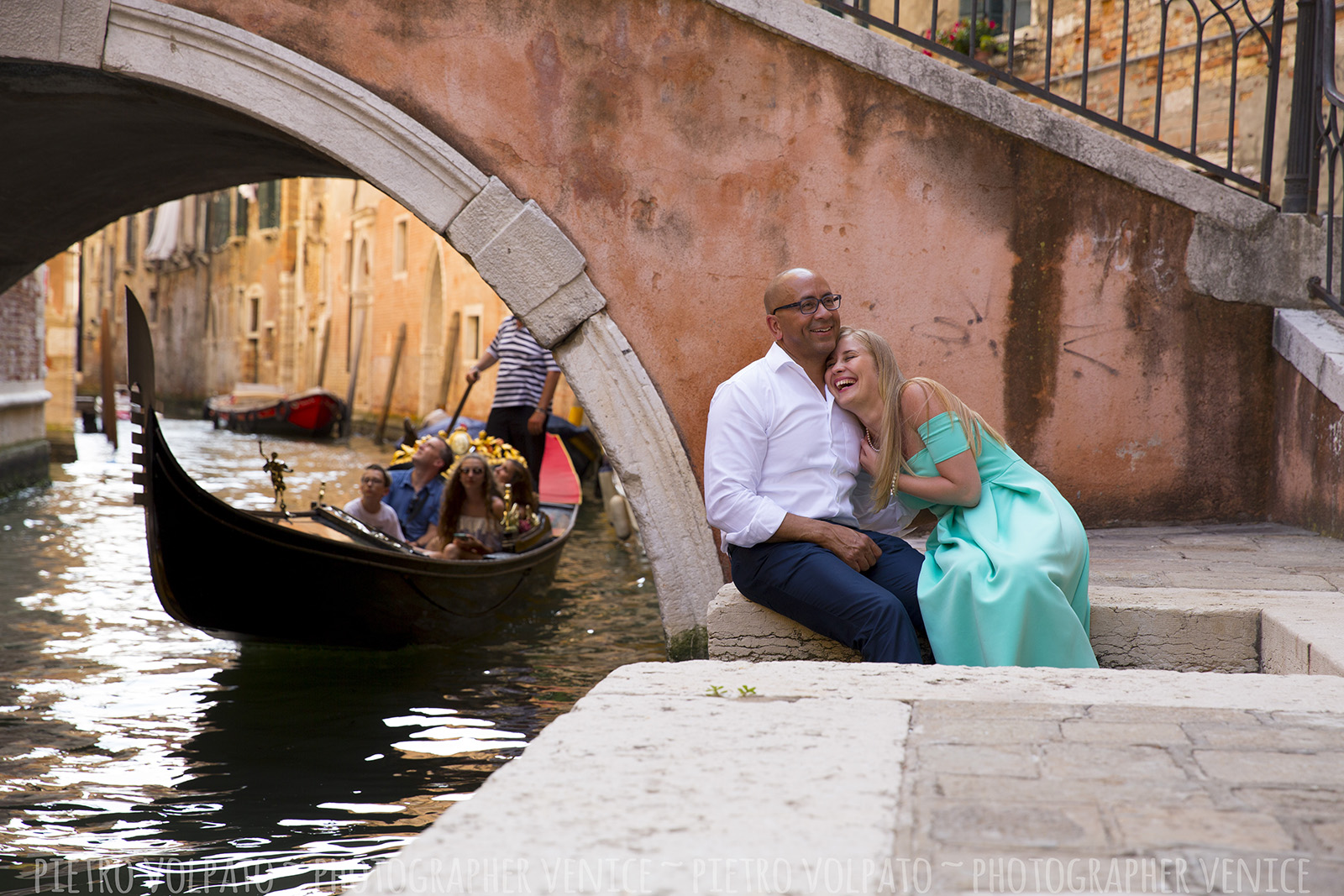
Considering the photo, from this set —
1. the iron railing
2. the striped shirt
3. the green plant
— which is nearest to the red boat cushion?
the striped shirt

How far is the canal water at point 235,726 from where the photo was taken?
A: 282cm

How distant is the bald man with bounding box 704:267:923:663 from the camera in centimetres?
248

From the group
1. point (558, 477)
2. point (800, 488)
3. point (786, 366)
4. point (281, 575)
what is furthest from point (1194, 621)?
point (558, 477)

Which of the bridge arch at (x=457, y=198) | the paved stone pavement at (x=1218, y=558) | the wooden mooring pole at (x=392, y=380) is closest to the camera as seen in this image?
the paved stone pavement at (x=1218, y=558)

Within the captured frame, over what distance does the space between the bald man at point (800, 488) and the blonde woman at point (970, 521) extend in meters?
0.06

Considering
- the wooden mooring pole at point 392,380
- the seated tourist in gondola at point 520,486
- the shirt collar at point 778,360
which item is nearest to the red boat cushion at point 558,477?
the seated tourist in gondola at point 520,486

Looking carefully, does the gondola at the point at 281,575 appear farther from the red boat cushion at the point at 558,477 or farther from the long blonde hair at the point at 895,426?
the long blonde hair at the point at 895,426

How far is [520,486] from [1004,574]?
153 inches

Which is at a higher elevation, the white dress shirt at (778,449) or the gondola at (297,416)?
the white dress shirt at (778,449)

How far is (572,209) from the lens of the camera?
3.63 meters

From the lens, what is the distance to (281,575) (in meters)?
4.54

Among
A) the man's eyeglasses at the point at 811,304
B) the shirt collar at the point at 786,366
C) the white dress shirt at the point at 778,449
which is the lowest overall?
the white dress shirt at the point at 778,449

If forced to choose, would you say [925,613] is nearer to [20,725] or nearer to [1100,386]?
[1100,386]

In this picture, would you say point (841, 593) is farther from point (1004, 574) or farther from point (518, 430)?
point (518, 430)
